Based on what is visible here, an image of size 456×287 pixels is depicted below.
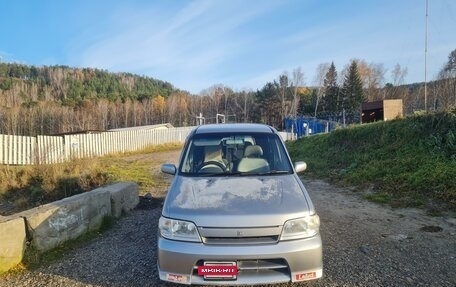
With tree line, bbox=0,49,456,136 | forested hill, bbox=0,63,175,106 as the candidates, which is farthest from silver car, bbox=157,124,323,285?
forested hill, bbox=0,63,175,106

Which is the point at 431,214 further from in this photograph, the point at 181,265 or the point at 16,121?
the point at 16,121

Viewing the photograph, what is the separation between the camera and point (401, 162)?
32.2 ft

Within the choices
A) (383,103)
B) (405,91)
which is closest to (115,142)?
(383,103)

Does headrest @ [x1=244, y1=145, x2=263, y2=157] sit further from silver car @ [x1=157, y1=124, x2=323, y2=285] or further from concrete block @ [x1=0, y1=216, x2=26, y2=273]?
concrete block @ [x1=0, y1=216, x2=26, y2=273]

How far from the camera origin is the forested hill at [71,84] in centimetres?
10394

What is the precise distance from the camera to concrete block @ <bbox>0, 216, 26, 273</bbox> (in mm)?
4258

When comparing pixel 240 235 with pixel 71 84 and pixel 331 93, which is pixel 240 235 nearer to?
pixel 331 93

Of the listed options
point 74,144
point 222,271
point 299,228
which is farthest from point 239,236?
point 74,144

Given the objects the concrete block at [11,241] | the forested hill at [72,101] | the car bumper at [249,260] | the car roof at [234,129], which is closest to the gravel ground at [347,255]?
the concrete block at [11,241]

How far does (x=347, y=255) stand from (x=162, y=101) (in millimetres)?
100733

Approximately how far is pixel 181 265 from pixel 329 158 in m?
12.0

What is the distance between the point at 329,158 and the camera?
564 inches

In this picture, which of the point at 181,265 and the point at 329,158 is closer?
the point at 181,265

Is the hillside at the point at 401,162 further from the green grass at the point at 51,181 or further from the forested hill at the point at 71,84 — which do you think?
the forested hill at the point at 71,84
